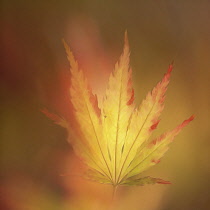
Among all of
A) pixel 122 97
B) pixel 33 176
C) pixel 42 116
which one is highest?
pixel 122 97

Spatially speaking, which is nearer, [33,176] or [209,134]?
[33,176]

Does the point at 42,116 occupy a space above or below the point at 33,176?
above

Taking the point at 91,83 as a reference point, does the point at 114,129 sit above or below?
below

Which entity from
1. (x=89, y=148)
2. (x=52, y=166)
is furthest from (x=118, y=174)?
(x=52, y=166)

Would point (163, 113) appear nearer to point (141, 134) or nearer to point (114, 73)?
point (141, 134)
